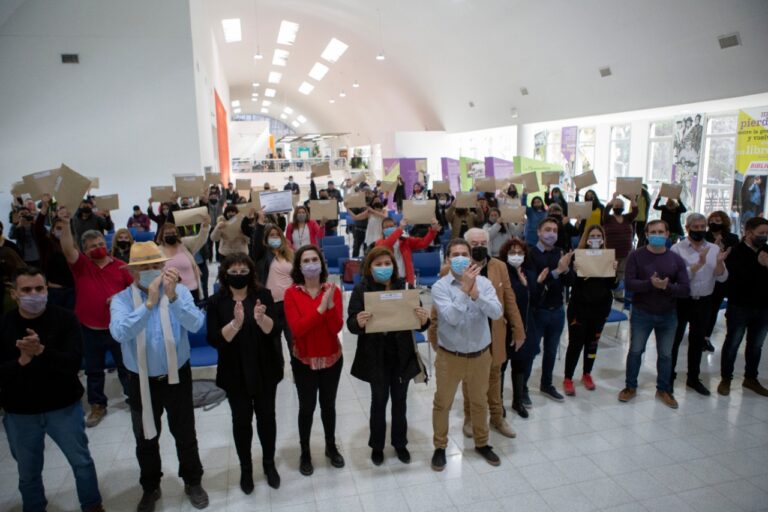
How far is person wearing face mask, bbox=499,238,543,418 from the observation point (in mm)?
4426

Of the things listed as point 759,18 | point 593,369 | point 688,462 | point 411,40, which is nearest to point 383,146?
point 411,40

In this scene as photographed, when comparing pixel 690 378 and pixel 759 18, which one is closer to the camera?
pixel 690 378

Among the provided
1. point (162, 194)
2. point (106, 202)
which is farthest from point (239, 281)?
point (162, 194)

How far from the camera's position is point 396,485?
3.84 metres

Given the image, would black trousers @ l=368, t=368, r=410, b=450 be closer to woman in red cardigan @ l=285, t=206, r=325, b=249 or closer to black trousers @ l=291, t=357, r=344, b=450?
black trousers @ l=291, t=357, r=344, b=450

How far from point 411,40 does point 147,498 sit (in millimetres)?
16951

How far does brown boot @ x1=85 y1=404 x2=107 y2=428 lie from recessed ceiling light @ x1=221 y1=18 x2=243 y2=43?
19.5 metres

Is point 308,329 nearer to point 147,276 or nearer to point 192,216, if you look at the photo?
point 147,276

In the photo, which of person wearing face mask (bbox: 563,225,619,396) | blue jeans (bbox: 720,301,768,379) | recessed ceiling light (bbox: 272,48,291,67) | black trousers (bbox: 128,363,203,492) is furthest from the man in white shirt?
recessed ceiling light (bbox: 272,48,291,67)

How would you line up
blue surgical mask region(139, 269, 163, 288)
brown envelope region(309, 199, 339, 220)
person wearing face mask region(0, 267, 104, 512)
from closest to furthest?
person wearing face mask region(0, 267, 104, 512), blue surgical mask region(139, 269, 163, 288), brown envelope region(309, 199, 339, 220)

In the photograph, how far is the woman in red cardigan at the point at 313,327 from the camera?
3609mm

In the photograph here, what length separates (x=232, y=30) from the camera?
877 inches

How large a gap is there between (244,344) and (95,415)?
2375 millimetres

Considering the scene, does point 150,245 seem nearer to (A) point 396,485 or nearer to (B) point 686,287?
(A) point 396,485
